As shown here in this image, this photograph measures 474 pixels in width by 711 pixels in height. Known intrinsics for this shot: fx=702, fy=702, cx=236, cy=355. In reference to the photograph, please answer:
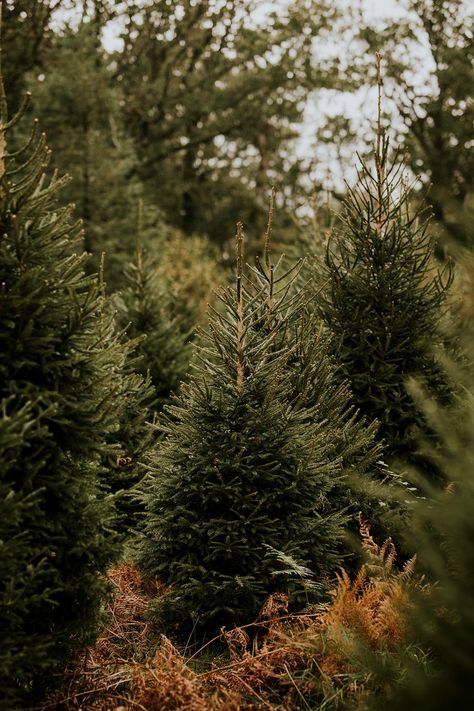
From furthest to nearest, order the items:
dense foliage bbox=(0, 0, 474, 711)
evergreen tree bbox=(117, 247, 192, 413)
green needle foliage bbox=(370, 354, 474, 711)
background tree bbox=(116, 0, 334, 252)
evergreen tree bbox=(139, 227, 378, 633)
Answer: background tree bbox=(116, 0, 334, 252), evergreen tree bbox=(117, 247, 192, 413), evergreen tree bbox=(139, 227, 378, 633), dense foliage bbox=(0, 0, 474, 711), green needle foliage bbox=(370, 354, 474, 711)

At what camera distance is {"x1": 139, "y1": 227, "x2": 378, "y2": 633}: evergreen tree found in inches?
192

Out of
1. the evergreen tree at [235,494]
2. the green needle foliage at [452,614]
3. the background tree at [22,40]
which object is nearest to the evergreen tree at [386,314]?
the evergreen tree at [235,494]

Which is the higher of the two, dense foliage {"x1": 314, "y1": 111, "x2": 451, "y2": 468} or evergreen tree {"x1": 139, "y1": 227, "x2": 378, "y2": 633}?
dense foliage {"x1": 314, "y1": 111, "x2": 451, "y2": 468}

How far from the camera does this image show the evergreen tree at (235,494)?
16.0 feet

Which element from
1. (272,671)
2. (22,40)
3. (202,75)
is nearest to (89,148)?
(22,40)

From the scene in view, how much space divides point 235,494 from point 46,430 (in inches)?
68.5

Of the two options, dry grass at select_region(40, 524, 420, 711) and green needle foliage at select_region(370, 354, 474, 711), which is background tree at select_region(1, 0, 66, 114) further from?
green needle foliage at select_region(370, 354, 474, 711)

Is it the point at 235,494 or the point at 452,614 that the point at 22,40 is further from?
the point at 452,614

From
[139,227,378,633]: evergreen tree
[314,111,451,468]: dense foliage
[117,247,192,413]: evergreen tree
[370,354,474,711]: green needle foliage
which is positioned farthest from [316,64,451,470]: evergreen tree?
[370,354,474,711]: green needle foliage

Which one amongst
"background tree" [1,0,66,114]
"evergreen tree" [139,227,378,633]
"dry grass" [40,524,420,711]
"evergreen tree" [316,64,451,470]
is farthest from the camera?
"background tree" [1,0,66,114]

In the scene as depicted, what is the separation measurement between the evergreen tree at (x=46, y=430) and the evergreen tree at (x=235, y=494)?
939 mm

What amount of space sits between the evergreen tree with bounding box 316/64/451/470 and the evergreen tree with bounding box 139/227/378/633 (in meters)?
1.45

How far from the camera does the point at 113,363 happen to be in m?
4.39

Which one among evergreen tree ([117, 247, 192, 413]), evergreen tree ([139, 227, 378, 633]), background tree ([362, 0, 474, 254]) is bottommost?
evergreen tree ([117, 247, 192, 413])
